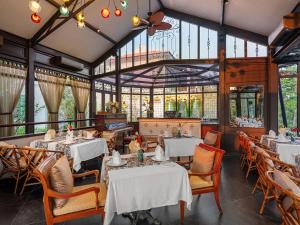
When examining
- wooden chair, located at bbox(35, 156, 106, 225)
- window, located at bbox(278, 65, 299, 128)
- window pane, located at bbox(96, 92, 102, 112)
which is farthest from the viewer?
window pane, located at bbox(96, 92, 102, 112)

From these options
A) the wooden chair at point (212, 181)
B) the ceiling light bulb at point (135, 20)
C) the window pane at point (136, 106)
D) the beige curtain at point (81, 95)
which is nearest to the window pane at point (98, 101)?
the beige curtain at point (81, 95)

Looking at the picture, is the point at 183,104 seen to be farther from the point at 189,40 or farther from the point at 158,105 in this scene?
the point at 189,40

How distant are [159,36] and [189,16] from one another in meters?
1.42

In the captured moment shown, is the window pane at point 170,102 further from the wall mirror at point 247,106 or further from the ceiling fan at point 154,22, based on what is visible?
the ceiling fan at point 154,22

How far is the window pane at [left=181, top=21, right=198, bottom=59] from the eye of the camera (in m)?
8.04

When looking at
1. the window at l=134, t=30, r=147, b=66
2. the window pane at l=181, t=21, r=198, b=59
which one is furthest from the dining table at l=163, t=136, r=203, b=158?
the window at l=134, t=30, r=147, b=66

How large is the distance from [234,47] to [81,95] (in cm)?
613

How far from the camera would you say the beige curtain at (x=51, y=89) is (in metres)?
6.82

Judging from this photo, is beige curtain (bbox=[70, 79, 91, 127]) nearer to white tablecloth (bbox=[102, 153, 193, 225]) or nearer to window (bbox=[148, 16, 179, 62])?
window (bbox=[148, 16, 179, 62])

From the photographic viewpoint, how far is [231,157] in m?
6.71

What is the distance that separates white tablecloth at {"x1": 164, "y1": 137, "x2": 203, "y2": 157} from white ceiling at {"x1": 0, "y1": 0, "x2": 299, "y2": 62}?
3.82m

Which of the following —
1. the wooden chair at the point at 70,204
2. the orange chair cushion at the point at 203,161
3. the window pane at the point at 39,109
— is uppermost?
the window pane at the point at 39,109

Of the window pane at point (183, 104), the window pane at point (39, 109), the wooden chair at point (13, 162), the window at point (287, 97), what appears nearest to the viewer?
the wooden chair at point (13, 162)

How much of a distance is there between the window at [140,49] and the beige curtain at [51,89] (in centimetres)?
323
